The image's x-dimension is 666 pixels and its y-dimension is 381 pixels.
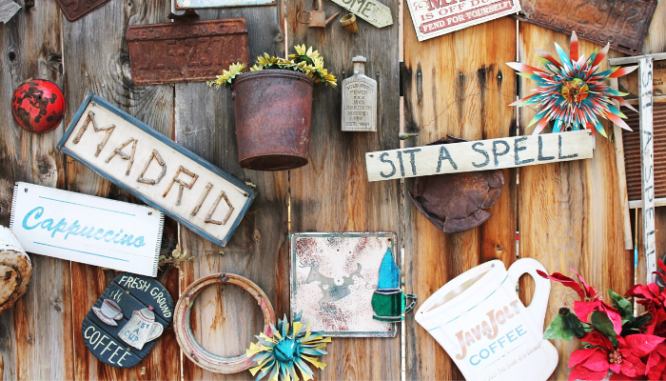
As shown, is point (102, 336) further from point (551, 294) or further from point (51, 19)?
point (551, 294)

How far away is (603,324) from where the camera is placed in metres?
1.50

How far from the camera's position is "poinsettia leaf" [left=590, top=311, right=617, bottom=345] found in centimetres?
150

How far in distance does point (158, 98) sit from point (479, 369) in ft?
5.24

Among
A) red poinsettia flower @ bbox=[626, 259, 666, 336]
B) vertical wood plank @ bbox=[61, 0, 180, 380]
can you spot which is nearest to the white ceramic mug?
red poinsettia flower @ bbox=[626, 259, 666, 336]

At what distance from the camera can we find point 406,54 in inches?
70.4

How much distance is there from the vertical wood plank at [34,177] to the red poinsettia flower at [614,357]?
1900 millimetres

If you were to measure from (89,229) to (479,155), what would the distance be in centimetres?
148

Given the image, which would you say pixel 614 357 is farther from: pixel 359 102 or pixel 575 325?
pixel 359 102

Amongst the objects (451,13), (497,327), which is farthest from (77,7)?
(497,327)

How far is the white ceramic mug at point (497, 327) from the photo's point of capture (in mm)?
1758

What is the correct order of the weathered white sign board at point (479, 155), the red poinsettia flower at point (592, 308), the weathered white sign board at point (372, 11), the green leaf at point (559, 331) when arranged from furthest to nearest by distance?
the weathered white sign board at point (372, 11), the weathered white sign board at point (479, 155), the green leaf at point (559, 331), the red poinsettia flower at point (592, 308)

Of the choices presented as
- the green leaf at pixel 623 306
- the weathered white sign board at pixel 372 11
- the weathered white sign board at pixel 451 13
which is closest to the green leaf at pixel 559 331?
the green leaf at pixel 623 306

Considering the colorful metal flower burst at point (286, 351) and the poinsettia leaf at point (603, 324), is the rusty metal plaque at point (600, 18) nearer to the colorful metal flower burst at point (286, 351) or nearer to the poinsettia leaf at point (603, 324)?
the poinsettia leaf at point (603, 324)

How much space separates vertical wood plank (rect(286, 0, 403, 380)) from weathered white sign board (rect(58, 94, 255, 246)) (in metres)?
0.25
